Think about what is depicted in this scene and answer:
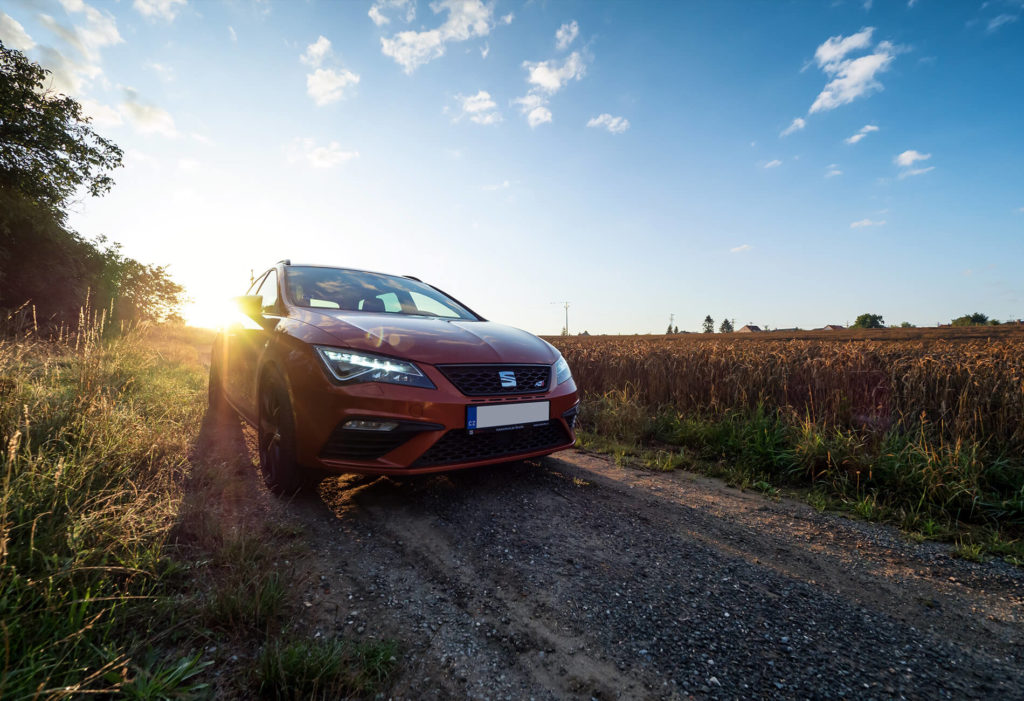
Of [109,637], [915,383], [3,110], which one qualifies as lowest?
[109,637]

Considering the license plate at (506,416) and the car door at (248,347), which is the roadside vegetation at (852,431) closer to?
the license plate at (506,416)

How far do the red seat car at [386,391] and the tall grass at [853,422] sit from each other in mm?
2217

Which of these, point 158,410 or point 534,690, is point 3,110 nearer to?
point 158,410

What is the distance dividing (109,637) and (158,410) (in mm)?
3863

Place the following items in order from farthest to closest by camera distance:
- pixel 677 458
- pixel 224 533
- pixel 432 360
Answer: pixel 677 458 < pixel 432 360 < pixel 224 533

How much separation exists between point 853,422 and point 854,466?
1.16 metres

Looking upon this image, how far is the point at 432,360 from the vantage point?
8.37ft

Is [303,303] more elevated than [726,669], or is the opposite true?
[303,303]

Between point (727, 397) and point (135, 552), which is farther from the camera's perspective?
point (727, 397)

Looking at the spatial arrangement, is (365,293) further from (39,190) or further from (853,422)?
(39,190)

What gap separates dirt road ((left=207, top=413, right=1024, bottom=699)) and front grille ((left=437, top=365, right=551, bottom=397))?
0.76m

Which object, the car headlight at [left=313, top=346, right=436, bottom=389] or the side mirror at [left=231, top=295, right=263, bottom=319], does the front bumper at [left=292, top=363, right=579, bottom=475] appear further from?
the side mirror at [left=231, top=295, right=263, bottom=319]

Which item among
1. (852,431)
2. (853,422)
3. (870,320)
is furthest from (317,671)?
(870,320)

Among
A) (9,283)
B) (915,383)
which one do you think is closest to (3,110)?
(9,283)
